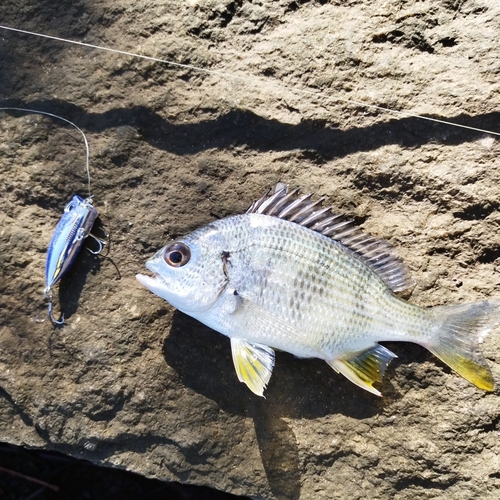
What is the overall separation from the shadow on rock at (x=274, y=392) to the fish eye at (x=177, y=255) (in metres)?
0.36

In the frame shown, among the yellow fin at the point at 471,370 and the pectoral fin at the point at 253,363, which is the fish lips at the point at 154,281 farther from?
the yellow fin at the point at 471,370

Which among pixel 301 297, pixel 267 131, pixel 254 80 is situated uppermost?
Result: pixel 254 80

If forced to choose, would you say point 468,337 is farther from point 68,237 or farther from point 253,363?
point 68,237

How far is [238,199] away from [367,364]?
39.3 inches

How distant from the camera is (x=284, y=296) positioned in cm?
245

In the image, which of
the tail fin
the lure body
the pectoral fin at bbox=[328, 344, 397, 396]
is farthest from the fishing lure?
the tail fin

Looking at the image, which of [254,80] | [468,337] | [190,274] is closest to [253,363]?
[190,274]

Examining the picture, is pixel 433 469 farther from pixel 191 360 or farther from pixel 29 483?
pixel 29 483

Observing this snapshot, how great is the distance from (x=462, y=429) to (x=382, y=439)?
1.21ft

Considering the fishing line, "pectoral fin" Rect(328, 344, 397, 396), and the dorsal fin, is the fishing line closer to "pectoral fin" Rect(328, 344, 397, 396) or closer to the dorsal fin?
the dorsal fin

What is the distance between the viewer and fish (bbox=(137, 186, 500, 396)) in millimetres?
2441

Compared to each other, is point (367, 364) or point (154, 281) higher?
point (154, 281)

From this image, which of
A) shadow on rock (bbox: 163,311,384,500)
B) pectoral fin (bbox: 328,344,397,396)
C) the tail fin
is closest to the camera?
the tail fin

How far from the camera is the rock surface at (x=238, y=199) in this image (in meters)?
2.53
